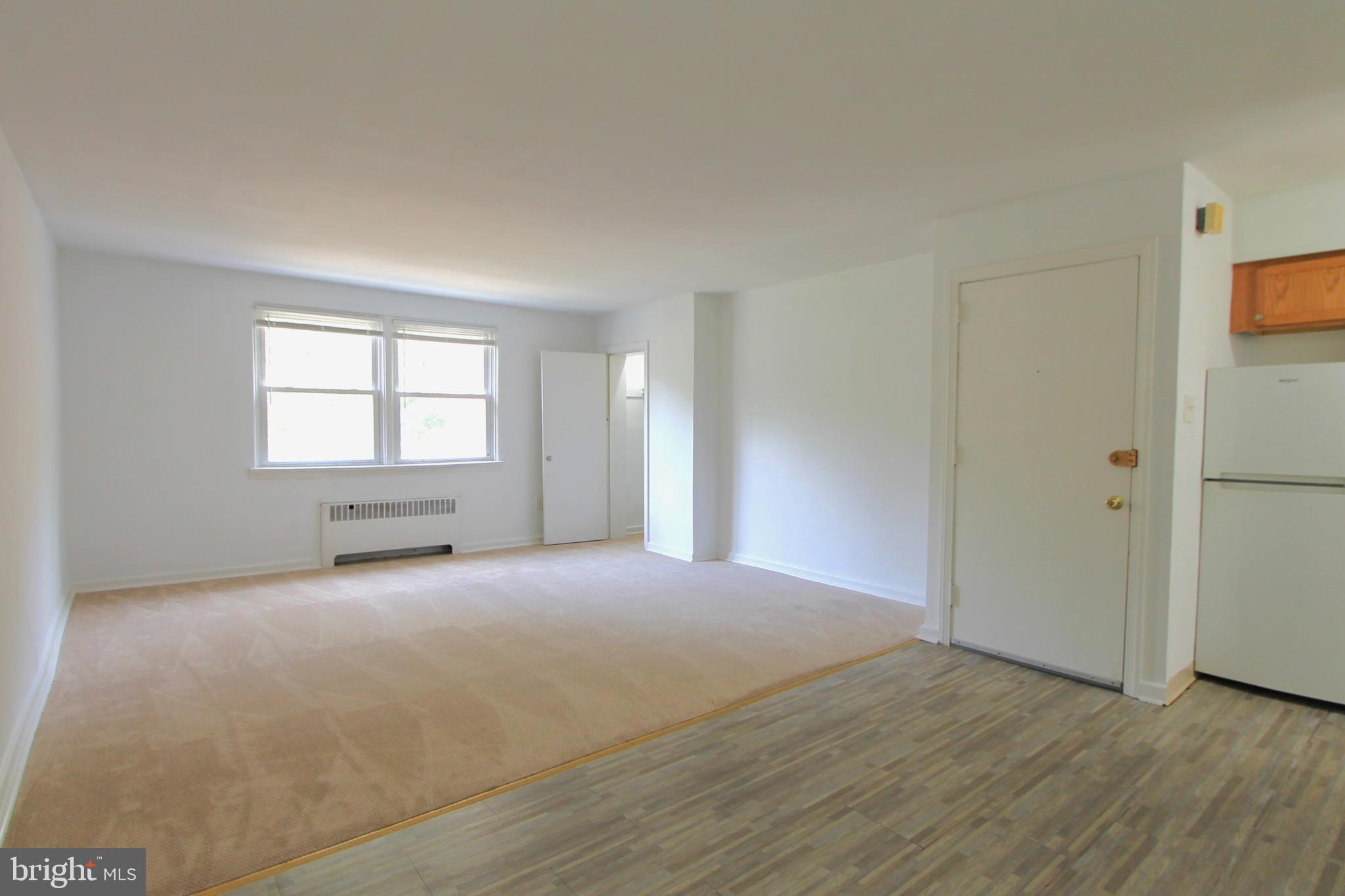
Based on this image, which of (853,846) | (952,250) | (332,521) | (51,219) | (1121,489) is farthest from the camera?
(332,521)

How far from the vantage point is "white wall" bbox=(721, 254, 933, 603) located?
475cm

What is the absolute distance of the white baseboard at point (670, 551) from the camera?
627 cm

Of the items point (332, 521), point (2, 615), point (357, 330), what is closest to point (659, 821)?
point (2, 615)

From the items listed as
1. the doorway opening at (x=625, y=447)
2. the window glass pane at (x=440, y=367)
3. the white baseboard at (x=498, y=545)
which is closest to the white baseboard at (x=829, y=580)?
the doorway opening at (x=625, y=447)

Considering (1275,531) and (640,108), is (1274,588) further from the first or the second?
(640,108)

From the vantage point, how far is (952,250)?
378 cm

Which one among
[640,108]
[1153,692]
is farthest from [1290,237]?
[640,108]

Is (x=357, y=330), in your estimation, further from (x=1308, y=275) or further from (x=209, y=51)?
(x=1308, y=275)

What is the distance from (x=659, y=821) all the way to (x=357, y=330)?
17.3ft

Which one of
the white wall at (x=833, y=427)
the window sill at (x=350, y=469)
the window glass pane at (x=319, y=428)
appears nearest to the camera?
the white wall at (x=833, y=427)

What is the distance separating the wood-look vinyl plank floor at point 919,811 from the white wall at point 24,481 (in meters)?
1.49

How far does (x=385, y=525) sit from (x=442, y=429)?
1.07m

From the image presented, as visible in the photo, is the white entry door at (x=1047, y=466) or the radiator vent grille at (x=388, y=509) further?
the radiator vent grille at (x=388, y=509)

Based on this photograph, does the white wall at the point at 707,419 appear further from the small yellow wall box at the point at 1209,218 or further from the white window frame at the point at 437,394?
the small yellow wall box at the point at 1209,218
